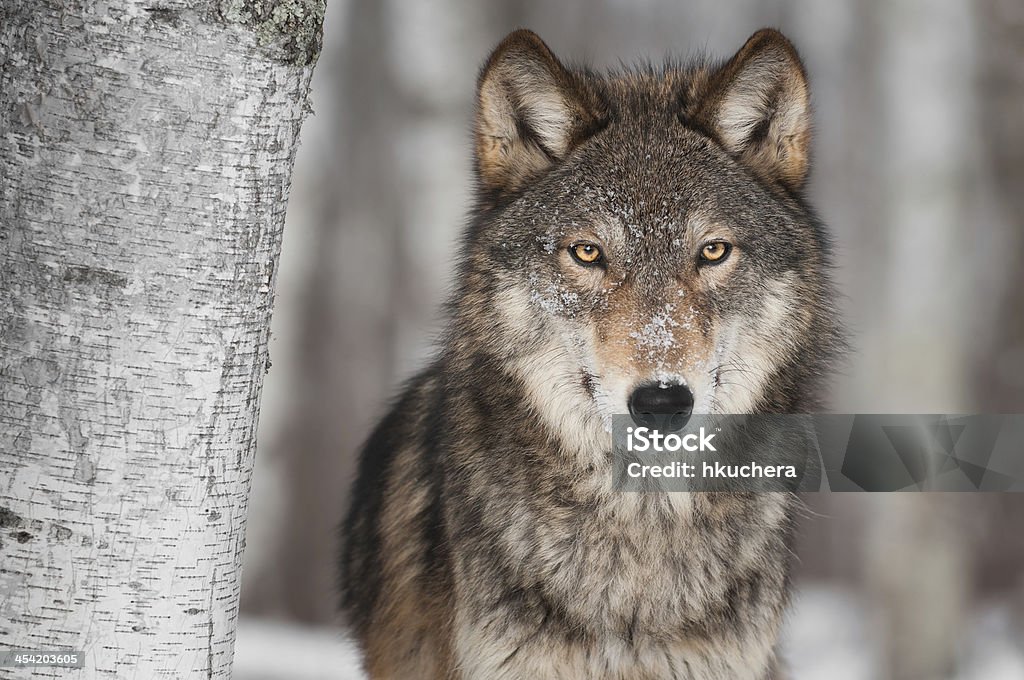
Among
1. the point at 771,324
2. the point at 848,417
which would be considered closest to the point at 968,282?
the point at 848,417

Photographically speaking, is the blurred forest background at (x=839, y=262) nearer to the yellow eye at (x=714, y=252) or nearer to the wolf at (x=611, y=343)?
the wolf at (x=611, y=343)

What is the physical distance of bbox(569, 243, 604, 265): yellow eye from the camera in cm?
292

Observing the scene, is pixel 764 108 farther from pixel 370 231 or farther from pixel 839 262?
pixel 370 231

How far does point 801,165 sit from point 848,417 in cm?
96

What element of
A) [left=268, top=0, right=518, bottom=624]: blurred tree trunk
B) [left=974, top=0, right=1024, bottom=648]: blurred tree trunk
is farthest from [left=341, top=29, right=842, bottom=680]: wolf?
[left=268, top=0, right=518, bottom=624]: blurred tree trunk

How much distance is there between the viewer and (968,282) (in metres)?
8.29

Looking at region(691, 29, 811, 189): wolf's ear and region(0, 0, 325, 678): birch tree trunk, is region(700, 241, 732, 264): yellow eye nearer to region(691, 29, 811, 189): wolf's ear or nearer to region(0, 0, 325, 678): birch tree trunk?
region(691, 29, 811, 189): wolf's ear

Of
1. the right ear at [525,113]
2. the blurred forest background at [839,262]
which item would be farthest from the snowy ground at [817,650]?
the right ear at [525,113]

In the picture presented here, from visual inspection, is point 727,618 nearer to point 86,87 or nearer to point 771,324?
point 771,324

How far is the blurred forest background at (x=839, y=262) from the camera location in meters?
7.83

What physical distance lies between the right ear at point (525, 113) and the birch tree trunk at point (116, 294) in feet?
3.64

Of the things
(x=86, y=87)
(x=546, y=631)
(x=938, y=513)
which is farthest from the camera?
(x=938, y=513)

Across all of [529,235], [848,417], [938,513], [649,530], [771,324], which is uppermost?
[529,235]

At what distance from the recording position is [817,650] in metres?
8.40
